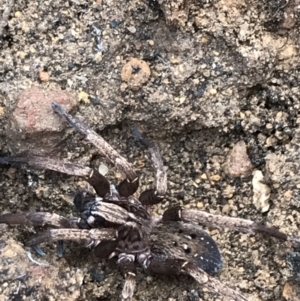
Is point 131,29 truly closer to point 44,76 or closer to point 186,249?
point 44,76

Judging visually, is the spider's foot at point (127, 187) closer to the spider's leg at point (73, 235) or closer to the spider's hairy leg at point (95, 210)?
the spider's hairy leg at point (95, 210)

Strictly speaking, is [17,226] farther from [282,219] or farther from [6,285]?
[282,219]

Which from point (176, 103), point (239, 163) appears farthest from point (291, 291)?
point (176, 103)

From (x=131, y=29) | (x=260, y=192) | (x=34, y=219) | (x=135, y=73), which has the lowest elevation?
(x=34, y=219)

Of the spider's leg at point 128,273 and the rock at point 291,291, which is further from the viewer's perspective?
the rock at point 291,291

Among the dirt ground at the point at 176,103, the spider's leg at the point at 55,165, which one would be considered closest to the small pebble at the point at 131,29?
the dirt ground at the point at 176,103

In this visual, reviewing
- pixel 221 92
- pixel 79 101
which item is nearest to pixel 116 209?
pixel 79 101
